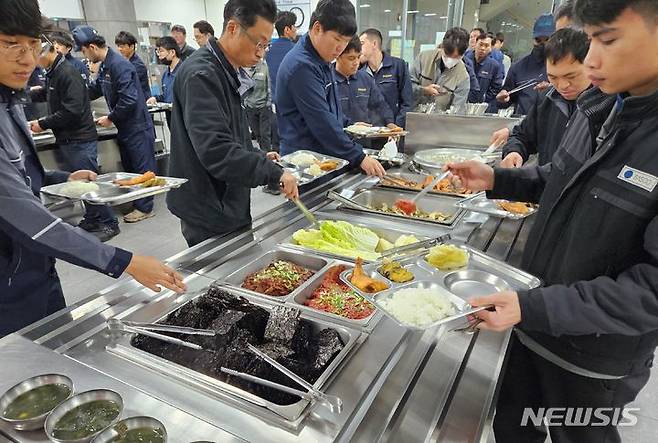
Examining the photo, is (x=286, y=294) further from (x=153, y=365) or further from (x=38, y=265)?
(x=38, y=265)

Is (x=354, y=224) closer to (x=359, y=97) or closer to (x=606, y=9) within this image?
(x=606, y=9)

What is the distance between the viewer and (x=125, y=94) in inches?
174

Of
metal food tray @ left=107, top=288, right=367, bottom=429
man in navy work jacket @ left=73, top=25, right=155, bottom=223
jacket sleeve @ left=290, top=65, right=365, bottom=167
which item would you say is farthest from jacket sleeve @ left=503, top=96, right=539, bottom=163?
A: man in navy work jacket @ left=73, top=25, right=155, bottom=223

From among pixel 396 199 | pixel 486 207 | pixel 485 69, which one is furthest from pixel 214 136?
pixel 485 69

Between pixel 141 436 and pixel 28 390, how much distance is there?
0.31m

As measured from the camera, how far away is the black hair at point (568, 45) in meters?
1.68

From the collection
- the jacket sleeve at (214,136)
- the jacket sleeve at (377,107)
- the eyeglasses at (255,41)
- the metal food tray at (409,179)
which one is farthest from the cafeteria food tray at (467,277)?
the jacket sleeve at (377,107)

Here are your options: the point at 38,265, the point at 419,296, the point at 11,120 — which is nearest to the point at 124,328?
the point at 38,265

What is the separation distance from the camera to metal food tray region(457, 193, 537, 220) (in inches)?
72.4

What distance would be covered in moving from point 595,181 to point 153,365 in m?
1.22

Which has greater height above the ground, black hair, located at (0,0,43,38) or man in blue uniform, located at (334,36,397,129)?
black hair, located at (0,0,43,38)

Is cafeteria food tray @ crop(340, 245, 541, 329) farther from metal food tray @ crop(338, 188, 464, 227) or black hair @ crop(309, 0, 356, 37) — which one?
black hair @ crop(309, 0, 356, 37)

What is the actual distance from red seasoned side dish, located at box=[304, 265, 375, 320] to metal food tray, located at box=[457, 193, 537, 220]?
32.4 inches

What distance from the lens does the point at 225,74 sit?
1.80m
